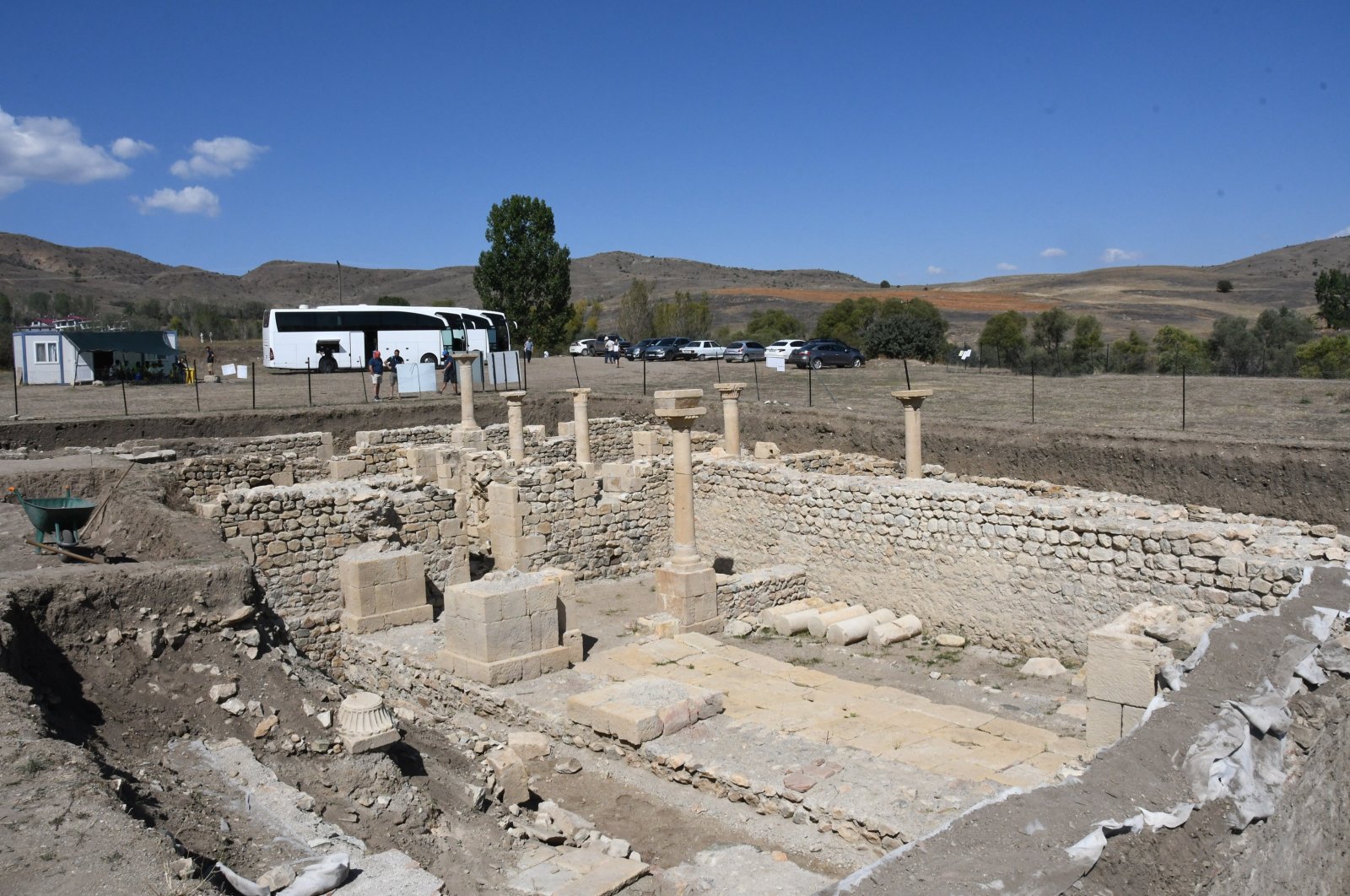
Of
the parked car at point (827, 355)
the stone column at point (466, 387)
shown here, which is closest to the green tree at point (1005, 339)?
the parked car at point (827, 355)

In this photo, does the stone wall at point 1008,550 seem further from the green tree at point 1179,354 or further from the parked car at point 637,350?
the parked car at point 637,350

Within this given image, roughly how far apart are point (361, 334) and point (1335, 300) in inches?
1762

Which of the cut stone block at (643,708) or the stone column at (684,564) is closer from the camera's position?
the cut stone block at (643,708)

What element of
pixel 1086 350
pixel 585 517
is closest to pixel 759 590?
pixel 585 517

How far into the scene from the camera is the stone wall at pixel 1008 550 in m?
9.91

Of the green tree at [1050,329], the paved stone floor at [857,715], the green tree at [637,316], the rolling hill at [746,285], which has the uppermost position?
the rolling hill at [746,285]

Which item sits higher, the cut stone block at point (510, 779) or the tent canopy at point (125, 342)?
the tent canopy at point (125, 342)

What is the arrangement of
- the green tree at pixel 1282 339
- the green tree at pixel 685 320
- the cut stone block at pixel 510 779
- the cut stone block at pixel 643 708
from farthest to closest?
1. the green tree at pixel 685 320
2. the green tree at pixel 1282 339
3. the cut stone block at pixel 643 708
4. the cut stone block at pixel 510 779

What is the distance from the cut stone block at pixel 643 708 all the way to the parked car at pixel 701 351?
1357 inches

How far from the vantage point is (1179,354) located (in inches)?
1273

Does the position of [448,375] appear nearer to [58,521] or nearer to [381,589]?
[381,589]

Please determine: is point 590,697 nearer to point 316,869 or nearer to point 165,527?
point 316,869

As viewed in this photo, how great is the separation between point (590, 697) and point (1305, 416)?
15.5 metres

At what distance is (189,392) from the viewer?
2970 cm
